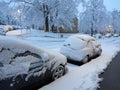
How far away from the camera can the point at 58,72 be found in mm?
8336

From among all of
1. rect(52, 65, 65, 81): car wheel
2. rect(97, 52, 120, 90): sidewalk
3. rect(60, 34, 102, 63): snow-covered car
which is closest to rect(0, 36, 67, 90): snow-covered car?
rect(52, 65, 65, 81): car wheel

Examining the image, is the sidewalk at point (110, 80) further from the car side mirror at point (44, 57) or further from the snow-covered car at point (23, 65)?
the car side mirror at point (44, 57)

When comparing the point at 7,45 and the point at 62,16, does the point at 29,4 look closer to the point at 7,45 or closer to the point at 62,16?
the point at 62,16

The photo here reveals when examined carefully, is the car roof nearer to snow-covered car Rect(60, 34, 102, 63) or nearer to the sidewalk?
the sidewalk

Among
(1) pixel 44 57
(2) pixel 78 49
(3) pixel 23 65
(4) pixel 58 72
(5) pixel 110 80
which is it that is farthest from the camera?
(2) pixel 78 49

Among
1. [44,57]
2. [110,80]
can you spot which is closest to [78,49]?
[110,80]

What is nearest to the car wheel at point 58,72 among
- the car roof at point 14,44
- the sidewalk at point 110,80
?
the car roof at point 14,44

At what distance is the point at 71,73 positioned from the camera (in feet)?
31.0

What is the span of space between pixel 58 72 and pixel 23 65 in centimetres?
214

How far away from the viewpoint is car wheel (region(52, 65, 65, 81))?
7.99m

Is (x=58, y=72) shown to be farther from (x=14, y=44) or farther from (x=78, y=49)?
(x=78, y=49)

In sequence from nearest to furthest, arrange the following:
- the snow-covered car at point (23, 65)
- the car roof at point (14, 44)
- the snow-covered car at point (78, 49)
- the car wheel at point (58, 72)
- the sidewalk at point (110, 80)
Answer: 1. the snow-covered car at point (23, 65)
2. the car roof at point (14, 44)
3. the sidewalk at point (110, 80)
4. the car wheel at point (58, 72)
5. the snow-covered car at point (78, 49)

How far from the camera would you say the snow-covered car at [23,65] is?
19.6ft

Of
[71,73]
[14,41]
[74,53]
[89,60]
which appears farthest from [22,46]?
[89,60]
